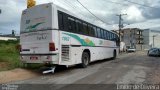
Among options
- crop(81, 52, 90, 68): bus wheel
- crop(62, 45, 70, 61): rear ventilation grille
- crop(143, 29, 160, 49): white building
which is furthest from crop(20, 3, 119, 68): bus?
crop(143, 29, 160, 49): white building

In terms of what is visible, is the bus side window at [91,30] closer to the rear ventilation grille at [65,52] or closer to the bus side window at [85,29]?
the bus side window at [85,29]

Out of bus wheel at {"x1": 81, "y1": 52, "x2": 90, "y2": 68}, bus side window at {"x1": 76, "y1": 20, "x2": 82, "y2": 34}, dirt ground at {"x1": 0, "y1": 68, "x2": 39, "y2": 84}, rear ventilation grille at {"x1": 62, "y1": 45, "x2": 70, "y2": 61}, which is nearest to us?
dirt ground at {"x1": 0, "y1": 68, "x2": 39, "y2": 84}

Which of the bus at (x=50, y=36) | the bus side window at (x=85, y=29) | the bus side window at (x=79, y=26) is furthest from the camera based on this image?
the bus side window at (x=85, y=29)

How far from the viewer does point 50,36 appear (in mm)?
14422

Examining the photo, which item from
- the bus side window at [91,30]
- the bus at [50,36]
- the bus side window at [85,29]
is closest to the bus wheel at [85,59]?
the bus at [50,36]

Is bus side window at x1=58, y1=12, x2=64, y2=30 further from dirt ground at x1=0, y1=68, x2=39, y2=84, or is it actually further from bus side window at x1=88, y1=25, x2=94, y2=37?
bus side window at x1=88, y1=25, x2=94, y2=37

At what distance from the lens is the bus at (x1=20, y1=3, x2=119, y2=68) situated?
14.5m

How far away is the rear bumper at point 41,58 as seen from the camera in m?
14.4

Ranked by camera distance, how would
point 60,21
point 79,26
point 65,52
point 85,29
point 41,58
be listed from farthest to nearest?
point 85,29
point 79,26
point 65,52
point 60,21
point 41,58

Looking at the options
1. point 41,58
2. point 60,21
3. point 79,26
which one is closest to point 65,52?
point 41,58

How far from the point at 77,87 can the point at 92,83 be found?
1.16 metres

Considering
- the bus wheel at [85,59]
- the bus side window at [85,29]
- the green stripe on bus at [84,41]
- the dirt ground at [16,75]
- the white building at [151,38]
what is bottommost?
the dirt ground at [16,75]

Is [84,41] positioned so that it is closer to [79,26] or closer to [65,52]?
[79,26]

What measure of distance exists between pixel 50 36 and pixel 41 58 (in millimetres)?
1286
